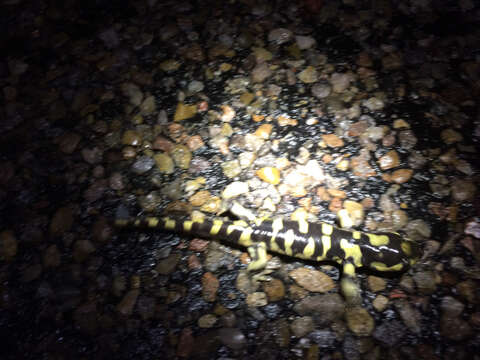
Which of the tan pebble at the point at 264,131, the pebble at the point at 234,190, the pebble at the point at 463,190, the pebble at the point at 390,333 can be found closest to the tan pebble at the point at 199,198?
the pebble at the point at 234,190

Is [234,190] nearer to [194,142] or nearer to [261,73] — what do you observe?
[194,142]

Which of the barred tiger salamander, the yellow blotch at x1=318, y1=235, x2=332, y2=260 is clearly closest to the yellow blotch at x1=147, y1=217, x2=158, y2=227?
the barred tiger salamander

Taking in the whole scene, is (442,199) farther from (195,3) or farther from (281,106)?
(195,3)

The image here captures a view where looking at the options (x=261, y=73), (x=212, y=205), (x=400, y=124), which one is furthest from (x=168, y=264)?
(x=400, y=124)

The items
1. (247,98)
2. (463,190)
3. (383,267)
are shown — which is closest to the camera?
(383,267)

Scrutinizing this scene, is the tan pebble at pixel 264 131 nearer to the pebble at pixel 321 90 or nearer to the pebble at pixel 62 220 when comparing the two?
the pebble at pixel 321 90

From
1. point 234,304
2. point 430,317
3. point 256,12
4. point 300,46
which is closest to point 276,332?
point 234,304
